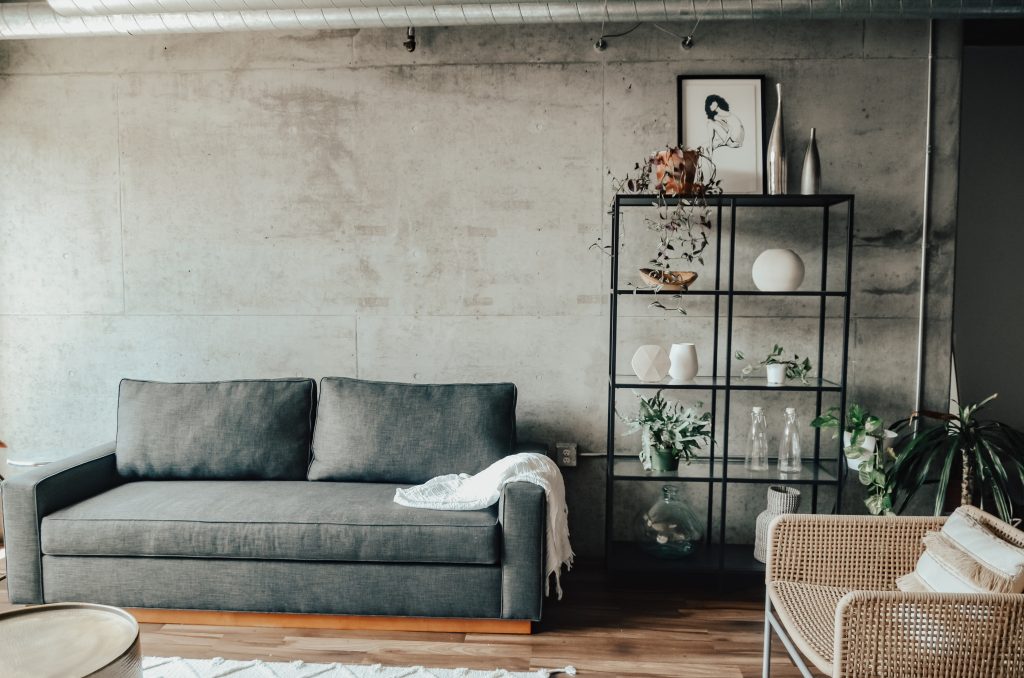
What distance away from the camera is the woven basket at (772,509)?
131 inches

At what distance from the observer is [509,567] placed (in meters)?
2.77

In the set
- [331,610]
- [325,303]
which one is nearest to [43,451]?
[325,303]

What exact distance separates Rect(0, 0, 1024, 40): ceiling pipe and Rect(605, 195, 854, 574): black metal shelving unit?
0.80 metres

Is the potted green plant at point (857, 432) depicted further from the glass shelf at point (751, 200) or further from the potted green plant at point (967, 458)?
the glass shelf at point (751, 200)

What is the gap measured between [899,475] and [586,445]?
144 cm

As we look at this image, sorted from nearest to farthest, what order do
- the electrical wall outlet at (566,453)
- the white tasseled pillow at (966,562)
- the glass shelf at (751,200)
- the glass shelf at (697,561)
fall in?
the white tasseled pillow at (966,562) → the glass shelf at (751,200) → the glass shelf at (697,561) → the electrical wall outlet at (566,453)

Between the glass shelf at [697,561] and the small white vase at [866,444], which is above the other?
the small white vase at [866,444]

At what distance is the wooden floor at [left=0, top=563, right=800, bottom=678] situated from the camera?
262cm

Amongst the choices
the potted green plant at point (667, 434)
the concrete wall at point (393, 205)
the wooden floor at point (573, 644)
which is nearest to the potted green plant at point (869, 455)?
the concrete wall at point (393, 205)

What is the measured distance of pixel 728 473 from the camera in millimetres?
3363

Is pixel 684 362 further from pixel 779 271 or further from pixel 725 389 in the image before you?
pixel 779 271

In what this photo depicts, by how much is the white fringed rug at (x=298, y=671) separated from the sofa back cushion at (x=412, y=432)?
90cm

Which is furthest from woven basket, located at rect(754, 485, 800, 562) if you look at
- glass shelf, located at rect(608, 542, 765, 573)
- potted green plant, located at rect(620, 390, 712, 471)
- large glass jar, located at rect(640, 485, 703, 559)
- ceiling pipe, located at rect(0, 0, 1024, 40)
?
ceiling pipe, located at rect(0, 0, 1024, 40)

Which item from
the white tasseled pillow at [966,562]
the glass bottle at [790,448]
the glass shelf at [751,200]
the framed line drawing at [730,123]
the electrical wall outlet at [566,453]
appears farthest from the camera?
the electrical wall outlet at [566,453]
